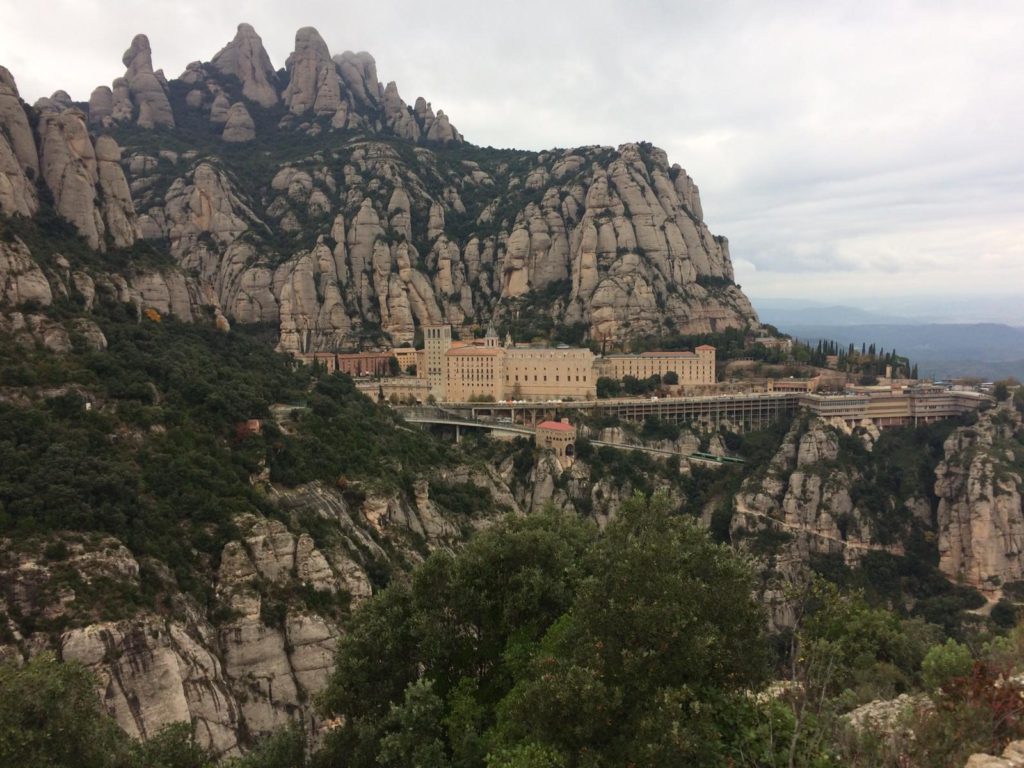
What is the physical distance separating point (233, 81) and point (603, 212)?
88.7 meters

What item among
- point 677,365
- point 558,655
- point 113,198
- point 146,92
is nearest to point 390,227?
point 677,365

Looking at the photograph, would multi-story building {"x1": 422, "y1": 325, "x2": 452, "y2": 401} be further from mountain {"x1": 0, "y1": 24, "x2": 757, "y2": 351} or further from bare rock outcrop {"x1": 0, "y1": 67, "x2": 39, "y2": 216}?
bare rock outcrop {"x1": 0, "y1": 67, "x2": 39, "y2": 216}

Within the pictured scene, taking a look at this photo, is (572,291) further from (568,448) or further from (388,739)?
(388,739)

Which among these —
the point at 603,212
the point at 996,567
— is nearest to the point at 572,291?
the point at 603,212

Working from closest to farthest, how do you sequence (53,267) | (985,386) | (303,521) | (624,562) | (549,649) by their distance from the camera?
(624,562), (549,649), (303,521), (53,267), (985,386)

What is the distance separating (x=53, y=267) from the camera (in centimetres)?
4391

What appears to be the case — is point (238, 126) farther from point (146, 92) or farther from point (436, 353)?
point (436, 353)

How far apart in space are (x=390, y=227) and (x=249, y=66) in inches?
2470

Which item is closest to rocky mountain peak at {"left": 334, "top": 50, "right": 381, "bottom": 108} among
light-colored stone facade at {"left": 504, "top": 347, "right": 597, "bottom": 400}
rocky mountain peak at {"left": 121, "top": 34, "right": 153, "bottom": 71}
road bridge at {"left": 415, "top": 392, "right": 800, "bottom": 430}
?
rocky mountain peak at {"left": 121, "top": 34, "right": 153, "bottom": 71}

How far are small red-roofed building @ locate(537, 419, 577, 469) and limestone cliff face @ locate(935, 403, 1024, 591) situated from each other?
3419 cm

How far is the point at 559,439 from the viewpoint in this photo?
70.3 meters

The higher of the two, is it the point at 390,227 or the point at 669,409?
the point at 390,227

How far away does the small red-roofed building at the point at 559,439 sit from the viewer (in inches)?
2756

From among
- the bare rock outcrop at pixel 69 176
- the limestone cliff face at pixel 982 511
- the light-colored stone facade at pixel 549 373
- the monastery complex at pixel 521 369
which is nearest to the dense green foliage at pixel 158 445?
the bare rock outcrop at pixel 69 176
